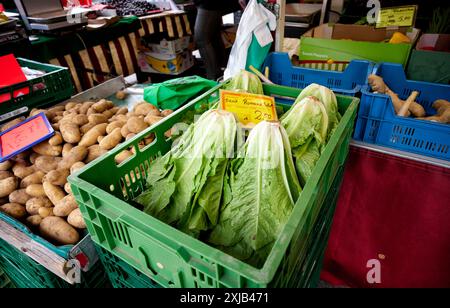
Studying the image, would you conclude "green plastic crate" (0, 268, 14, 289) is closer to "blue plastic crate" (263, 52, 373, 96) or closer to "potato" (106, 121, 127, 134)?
"potato" (106, 121, 127, 134)

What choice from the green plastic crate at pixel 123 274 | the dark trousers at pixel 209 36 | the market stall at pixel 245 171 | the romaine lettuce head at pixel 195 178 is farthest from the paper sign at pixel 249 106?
the dark trousers at pixel 209 36

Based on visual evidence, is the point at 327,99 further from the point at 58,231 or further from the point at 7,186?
the point at 7,186

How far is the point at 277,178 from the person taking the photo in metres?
0.96

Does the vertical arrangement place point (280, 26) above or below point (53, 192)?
above

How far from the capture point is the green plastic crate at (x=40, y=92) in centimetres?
196

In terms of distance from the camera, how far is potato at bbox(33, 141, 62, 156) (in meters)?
1.68

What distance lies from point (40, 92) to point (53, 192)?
1087 millimetres

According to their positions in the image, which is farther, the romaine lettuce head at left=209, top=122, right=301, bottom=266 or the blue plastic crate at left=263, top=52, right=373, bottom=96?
the blue plastic crate at left=263, top=52, right=373, bottom=96

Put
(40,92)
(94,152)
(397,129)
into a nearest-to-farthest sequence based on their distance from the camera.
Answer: (397,129) → (94,152) → (40,92)

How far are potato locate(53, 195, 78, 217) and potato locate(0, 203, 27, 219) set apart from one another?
0.64 ft

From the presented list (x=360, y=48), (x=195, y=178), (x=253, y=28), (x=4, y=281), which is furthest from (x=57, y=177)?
(x=360, y=48)

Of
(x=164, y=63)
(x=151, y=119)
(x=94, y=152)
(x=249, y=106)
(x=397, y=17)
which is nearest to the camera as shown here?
(x=249, y=106)

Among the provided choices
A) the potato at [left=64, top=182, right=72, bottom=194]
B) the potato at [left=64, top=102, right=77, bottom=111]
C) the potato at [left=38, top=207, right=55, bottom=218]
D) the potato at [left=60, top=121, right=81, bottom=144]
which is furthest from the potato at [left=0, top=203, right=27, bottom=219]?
the potato at [left=64, top=102, right=77, bottom=111]

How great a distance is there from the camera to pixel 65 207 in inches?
52.3
